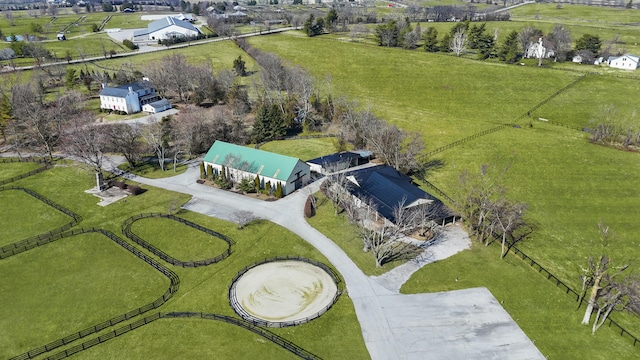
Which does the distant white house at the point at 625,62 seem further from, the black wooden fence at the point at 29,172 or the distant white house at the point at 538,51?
the black wooden fence at the point at 29,172

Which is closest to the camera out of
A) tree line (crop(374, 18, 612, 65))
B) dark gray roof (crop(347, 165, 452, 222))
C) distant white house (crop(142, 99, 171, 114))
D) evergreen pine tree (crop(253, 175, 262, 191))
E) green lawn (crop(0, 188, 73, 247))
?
green lawn (crop(0, 188, 73, 247))

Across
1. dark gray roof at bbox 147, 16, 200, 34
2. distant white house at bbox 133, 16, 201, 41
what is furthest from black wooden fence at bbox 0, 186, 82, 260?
dark gray roof at bbox 147, 16, 200, 34

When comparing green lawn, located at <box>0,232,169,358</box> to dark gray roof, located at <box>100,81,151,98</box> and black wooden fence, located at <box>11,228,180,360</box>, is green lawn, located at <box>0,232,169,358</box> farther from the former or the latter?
dark gray roof, located at <box>100,81,151,98</box>

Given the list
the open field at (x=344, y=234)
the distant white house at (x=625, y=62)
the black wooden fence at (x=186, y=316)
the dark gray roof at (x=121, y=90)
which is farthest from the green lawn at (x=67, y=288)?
the distant white house at (x=625, y=62)

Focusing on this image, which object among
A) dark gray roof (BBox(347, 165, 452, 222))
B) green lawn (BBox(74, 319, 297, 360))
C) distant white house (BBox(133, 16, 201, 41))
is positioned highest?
distant white house (BBox(133, 16, 201, 41))

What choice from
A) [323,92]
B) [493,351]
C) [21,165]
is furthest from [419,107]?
[21,165]

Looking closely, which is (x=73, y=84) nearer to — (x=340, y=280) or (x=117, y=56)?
(x=117, y=56)

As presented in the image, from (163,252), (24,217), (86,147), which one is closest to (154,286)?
(163,252)

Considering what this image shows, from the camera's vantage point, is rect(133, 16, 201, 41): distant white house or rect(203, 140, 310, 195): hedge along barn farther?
rect(133, 16, 201, 41): distant white house

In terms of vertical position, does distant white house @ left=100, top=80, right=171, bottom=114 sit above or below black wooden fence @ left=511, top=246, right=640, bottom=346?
above
